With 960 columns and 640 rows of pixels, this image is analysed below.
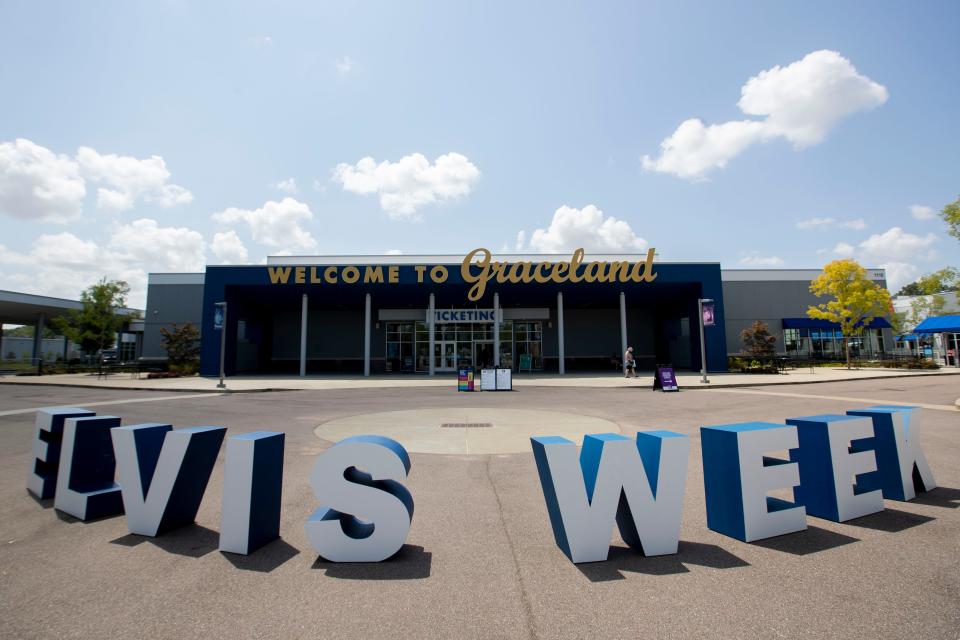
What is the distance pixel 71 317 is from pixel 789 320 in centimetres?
6535

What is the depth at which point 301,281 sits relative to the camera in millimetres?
29500

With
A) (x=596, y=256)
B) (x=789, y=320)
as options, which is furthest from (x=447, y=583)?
(x=789, y=320)

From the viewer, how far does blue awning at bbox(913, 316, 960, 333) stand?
122ft

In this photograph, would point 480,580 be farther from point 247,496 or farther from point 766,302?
point 766,302

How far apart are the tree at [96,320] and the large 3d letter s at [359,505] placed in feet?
154

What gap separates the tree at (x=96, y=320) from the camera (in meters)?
38.9

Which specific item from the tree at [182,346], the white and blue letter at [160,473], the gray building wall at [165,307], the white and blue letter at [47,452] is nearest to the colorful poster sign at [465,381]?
the white and blue letter at [47,452]

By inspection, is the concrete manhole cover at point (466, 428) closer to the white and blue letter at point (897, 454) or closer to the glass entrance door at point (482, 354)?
the white and blue letter at point (897, 454)

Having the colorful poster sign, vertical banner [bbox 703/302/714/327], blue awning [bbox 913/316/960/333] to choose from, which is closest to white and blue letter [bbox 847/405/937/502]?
the colorful poster sign

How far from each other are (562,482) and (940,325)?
51.0m

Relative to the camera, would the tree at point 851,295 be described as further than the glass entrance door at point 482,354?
No

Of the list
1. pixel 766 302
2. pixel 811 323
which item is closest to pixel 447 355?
pixel 766 302

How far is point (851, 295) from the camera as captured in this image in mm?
35719

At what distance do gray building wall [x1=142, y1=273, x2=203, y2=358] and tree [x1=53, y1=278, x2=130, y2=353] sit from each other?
2156 mm
